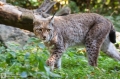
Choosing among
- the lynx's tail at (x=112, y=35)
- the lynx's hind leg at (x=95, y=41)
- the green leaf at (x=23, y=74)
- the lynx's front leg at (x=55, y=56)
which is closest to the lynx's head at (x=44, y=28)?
the lynx's front leg at (x=55, y=56)

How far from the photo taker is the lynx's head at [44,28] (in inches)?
274

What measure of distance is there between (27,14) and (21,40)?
5.51 feet

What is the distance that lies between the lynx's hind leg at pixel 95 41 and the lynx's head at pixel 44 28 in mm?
1033

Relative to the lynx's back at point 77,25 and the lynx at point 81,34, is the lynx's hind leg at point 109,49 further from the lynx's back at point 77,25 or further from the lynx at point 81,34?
the lynx's back at point 77,25

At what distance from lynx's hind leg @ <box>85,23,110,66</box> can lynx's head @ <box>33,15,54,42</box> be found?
1033 mm

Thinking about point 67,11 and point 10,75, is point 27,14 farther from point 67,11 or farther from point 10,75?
point 10,75

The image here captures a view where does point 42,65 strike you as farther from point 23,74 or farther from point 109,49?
point 109,49

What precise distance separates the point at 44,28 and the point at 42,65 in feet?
8.18

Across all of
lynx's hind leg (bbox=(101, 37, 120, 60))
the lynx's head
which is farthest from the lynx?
the lynx's head

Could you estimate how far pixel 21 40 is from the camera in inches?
365

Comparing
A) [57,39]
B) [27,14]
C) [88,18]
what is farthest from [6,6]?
[88,18]

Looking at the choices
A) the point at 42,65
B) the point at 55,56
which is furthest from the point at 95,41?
the point at 42,65

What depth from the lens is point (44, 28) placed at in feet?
22.8

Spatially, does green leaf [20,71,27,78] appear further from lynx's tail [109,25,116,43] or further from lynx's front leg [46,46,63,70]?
lynx's tail [109,25,116,43]
